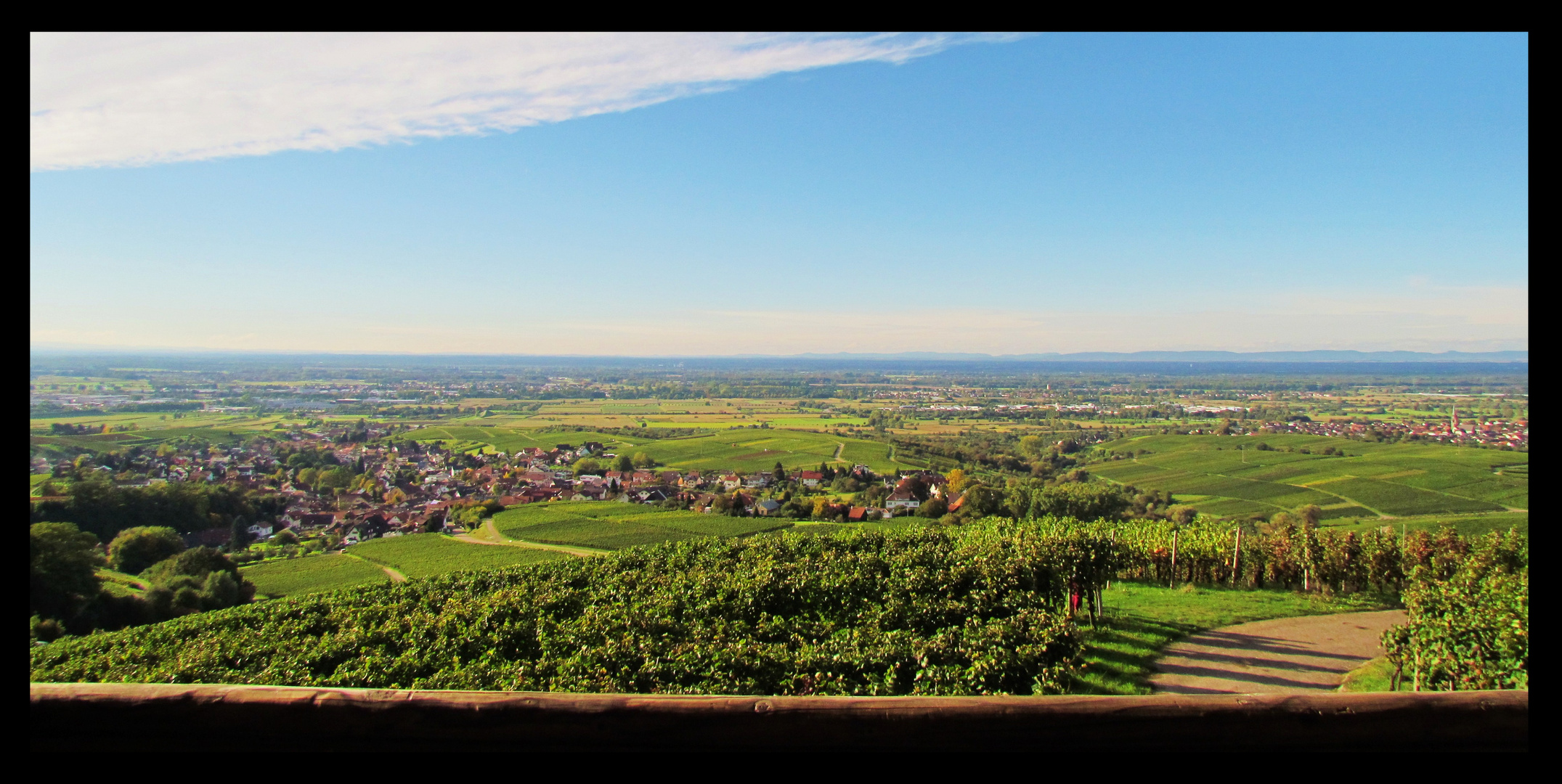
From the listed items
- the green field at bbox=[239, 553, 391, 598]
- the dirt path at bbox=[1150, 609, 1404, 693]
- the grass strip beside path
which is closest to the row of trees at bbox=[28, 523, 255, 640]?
the green field at bbox=[239, 553, 391, 598]

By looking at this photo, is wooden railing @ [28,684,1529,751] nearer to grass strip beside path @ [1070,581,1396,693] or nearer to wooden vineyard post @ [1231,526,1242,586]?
grass strip beside path @ [1070,581,1396,693]

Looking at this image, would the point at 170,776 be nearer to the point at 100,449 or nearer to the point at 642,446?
the point at 100,449

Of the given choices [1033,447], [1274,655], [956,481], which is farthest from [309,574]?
[1033,447]

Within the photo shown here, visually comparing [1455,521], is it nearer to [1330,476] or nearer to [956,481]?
[1330,476]

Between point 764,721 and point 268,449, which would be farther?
point 268,449

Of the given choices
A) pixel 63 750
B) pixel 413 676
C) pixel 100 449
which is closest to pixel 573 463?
pixel 100 449

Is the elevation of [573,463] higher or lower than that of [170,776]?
lower
